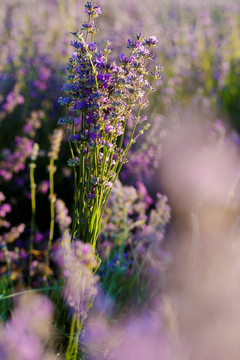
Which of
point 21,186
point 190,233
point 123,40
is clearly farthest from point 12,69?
point 190,233

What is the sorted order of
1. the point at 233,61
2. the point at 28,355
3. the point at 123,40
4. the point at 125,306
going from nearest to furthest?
the point at 28,355 < the point at 125,306 < the point at 123,40 < the point at 233,61

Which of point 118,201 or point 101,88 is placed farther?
point 118,201

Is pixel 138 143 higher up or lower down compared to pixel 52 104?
lower down

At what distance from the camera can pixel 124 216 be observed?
219cm

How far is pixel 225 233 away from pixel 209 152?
0.74 metres

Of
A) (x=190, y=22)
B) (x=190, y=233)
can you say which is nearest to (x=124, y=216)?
(x=190, y=233)

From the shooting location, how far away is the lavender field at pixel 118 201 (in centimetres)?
125

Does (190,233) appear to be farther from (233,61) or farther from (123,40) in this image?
(233,61)

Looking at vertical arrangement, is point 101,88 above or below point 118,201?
below

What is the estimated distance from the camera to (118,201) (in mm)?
2227

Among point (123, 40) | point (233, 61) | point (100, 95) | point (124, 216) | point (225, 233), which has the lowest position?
point (100, 95)

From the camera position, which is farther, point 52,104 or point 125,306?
point 52,104

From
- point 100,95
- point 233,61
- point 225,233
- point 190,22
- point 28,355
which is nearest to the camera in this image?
point 28,355

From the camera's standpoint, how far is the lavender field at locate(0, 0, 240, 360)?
4.09ft
